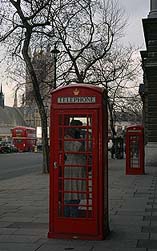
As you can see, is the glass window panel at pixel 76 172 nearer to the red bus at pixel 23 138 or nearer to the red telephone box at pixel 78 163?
the red telephone box at pixel 78 163

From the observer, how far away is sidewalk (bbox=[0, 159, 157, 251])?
7.38 meters

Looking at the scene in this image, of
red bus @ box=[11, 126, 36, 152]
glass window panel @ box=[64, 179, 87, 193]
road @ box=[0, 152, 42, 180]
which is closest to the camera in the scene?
glass window panel @ box=[64, 179, 87, 193]

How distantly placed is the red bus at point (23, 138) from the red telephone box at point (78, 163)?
2423 inches

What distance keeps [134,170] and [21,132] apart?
4821 cm

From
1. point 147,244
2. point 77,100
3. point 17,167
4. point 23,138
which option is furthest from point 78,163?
point 23,138

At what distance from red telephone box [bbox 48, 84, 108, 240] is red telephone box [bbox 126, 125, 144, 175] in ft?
50.3

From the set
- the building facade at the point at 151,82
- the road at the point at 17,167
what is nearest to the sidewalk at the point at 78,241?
the road at the point at 17,167

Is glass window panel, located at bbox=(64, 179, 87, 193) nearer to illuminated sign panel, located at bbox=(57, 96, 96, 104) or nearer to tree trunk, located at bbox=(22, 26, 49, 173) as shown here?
illuminated sign panel, located at bbox=(57, 96, 96, 104)

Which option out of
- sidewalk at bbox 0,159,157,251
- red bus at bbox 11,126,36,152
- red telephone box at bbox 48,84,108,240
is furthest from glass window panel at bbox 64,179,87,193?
red bus at bbox 11,126,36,152

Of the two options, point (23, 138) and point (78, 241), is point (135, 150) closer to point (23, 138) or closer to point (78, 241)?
point (78, 241)

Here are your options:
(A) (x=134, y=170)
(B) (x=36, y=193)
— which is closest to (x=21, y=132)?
(A) (x=134, y=170)

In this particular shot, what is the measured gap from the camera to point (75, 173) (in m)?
8.05

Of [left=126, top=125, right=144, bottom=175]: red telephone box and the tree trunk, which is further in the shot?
[left=126, top=125, right=144, bottom=175]: red telephone box

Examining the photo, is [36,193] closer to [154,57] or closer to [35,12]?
[35,12]
